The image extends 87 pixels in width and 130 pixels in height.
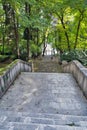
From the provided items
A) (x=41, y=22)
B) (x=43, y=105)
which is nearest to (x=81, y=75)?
(x=43, y=105)

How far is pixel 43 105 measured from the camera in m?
4.32

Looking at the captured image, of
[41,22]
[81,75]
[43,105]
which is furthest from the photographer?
[41,22]

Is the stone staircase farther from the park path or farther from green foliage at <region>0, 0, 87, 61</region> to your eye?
green foliage at <region>0, 0, 87, 61</region>

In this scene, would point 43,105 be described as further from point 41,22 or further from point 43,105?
point 41,22

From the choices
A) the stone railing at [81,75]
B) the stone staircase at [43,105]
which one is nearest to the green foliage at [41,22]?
the stone railing at [81,75]

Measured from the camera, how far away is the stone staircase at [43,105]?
2.88 meters

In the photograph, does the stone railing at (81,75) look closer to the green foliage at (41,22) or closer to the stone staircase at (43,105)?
the stone staircase at (43,105)

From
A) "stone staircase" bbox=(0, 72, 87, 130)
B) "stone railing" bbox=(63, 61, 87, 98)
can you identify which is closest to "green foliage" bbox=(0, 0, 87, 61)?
"stone railing" bbox=(63, 61, 87, 98)

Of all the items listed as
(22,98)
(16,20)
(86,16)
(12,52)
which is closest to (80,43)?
(86,16)

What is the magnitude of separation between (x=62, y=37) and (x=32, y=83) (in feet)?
33.9

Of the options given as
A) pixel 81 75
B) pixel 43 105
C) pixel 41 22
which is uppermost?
pixel 41 22

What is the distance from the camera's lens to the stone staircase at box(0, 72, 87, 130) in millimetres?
2883

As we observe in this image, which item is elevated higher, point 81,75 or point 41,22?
point 41,22

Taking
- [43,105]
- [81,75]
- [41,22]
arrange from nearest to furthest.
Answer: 1. [43,105]
2. [81,75]
3. [41,22]
